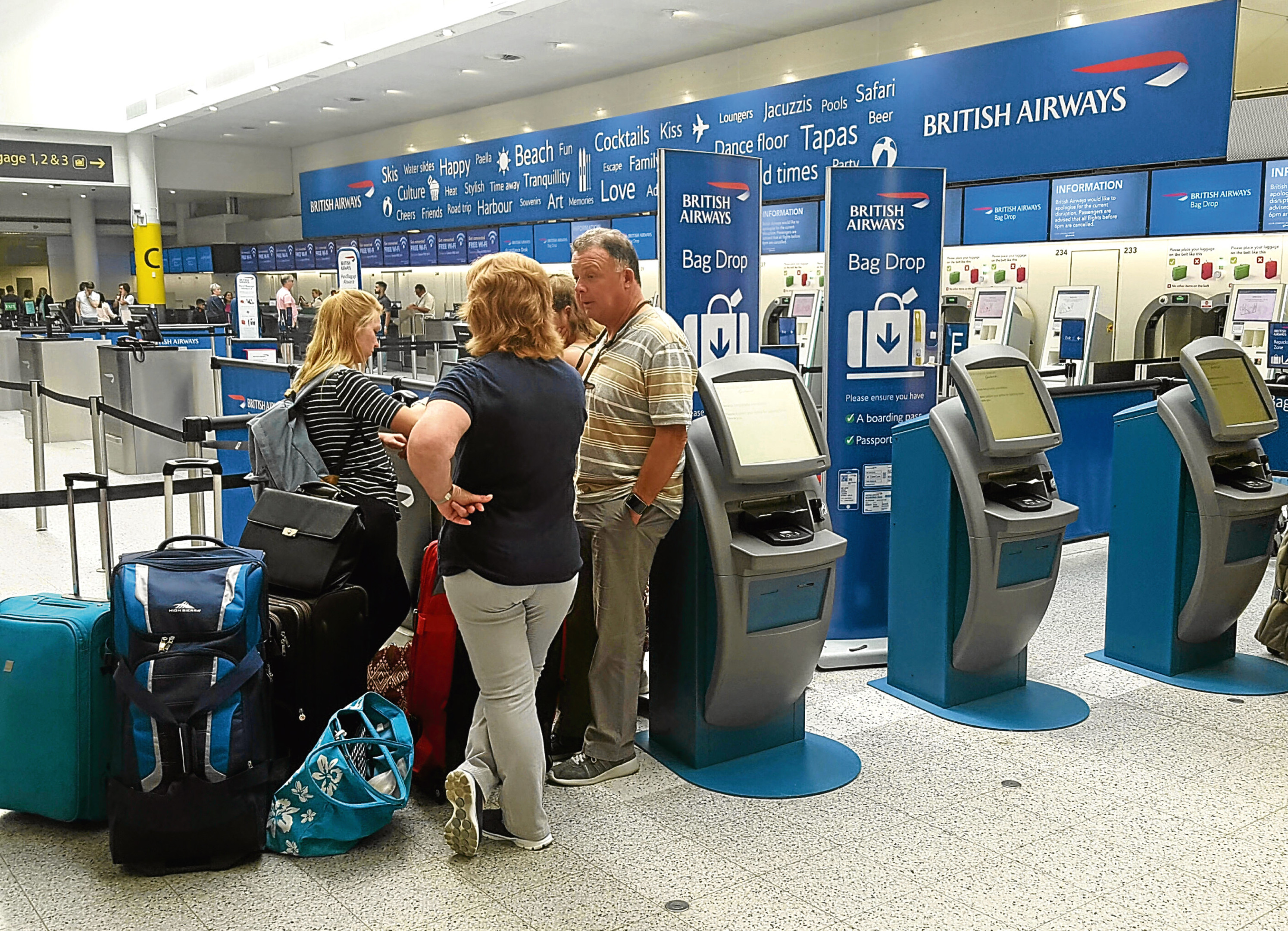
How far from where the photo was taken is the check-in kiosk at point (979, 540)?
3.65 m

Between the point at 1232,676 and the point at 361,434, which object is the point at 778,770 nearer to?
the point at 361,434

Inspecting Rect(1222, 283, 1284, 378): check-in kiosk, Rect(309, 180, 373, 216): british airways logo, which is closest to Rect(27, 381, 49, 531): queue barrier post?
Rect(1222, 283, 1284, 378): check-in kiosk

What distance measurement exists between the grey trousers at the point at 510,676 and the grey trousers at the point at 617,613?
0.34 metres

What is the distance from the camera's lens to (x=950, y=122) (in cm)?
908

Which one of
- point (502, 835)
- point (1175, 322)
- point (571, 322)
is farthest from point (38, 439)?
point (1175, 322)

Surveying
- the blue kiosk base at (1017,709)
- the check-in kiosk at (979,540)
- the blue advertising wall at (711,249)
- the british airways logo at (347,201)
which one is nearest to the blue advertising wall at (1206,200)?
the blue advertising wall at (711,249)

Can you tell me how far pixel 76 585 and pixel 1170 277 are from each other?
7.15m

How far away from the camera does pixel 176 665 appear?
265cm

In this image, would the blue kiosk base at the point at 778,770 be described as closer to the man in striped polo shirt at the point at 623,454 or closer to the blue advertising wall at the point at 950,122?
the man in striped polo shirt at the point at 623,454

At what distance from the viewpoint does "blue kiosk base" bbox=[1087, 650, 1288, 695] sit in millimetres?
4051

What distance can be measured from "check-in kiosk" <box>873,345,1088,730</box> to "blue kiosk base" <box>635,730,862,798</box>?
0.55 meters

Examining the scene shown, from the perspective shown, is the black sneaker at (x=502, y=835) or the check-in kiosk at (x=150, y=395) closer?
the black sneaker at (x=502, y=835)

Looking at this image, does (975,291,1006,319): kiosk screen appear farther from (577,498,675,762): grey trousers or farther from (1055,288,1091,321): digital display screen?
(577,498,675,762): grey trousers

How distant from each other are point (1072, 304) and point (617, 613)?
20.9 feet
